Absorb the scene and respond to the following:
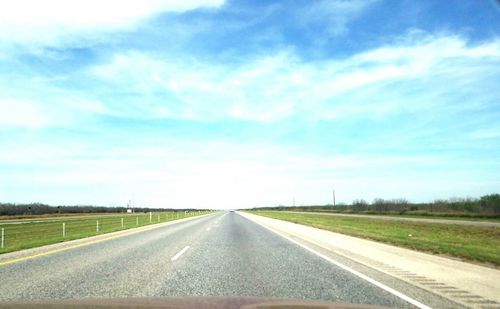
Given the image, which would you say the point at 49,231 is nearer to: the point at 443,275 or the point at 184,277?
the point at 184,277

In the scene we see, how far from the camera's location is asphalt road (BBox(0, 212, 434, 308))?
703 centimetres

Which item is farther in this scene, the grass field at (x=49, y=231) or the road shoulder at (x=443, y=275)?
the grass field at (x=49, y=231)

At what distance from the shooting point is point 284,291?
24.0 ft

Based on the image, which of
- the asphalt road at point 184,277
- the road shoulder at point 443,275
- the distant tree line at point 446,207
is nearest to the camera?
the asphalt road at point 184,277

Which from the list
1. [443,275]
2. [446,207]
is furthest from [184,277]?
[446,207]

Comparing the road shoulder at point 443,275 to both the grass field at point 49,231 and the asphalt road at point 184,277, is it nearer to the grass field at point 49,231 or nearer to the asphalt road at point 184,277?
the asphalt road at point 184,277

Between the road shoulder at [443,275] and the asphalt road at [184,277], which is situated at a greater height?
the asphalt road at [184,277]

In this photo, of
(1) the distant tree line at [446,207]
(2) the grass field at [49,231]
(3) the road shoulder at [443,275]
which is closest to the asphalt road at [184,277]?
(3) the road shoulder at [443,275]

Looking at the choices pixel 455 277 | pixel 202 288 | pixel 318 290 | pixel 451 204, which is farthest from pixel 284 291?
pixel 451 204

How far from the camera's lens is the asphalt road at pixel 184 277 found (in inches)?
277

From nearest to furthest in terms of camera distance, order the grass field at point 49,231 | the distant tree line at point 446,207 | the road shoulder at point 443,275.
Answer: the road shoulder at point 443,275, the grass field at point 49,231, the distant tree line at point 446,207

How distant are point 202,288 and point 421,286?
13.3 feet

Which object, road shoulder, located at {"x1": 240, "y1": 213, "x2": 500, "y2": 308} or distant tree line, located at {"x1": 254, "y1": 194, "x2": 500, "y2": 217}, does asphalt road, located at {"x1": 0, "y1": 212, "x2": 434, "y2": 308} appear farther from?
distant tree line, located at {"x1": 254, "y1": 194, "x2": 500, "y2": 217}

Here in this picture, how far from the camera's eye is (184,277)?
885cm
